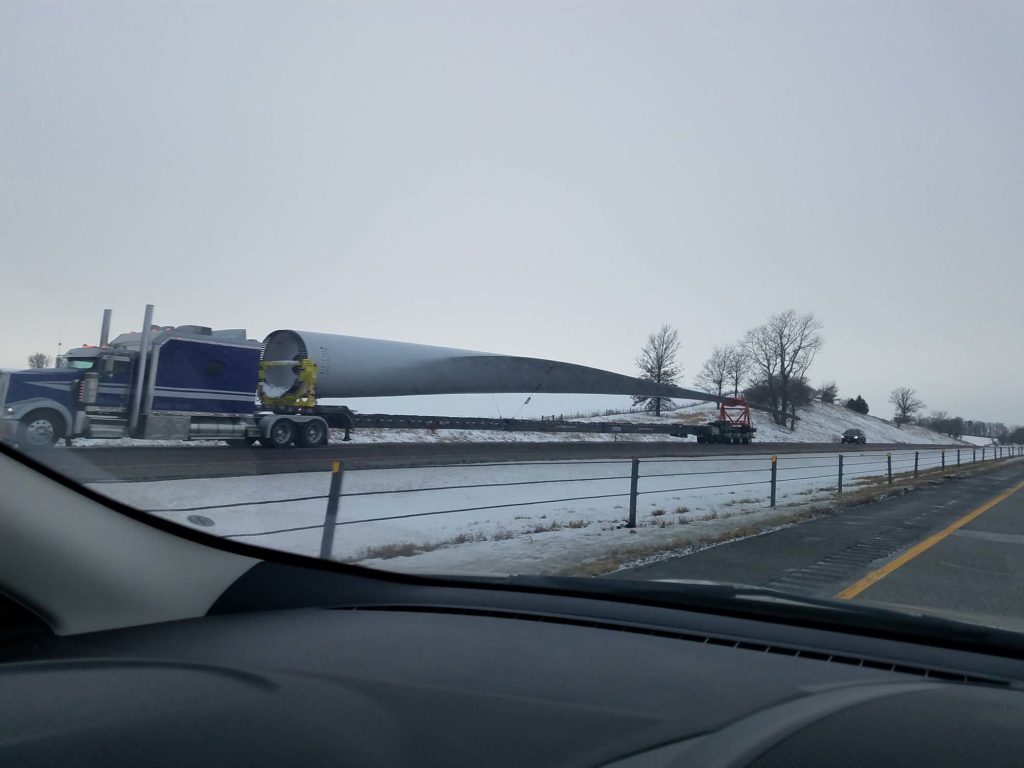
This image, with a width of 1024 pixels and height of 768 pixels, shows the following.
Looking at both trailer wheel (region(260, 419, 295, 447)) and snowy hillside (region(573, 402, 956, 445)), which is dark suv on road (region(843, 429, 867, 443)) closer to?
snowy hillside (region(573, 402, 956, 445))

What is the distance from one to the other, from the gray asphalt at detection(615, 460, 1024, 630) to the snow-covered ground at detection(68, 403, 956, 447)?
7759 mm

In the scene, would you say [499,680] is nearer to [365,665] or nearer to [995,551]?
[365,665]

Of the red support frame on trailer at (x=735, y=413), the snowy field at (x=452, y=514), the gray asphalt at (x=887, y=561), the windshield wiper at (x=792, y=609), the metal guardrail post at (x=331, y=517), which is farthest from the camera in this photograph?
the red support frame on trailer at (x=735, y=413)

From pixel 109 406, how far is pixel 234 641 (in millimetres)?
16421

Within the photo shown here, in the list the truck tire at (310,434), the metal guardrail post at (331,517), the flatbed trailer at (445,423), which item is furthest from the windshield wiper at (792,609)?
the truck tire at (310,434)

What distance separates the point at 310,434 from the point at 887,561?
725 inches

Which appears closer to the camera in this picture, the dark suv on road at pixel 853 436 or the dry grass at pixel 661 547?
the dry grass at pixel 661 547

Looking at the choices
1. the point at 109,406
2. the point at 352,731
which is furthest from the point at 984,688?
the point at 109,406

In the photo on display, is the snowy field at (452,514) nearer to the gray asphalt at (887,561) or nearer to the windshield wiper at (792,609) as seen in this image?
the gray asphalt at (887,561)

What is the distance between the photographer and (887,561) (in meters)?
9.07

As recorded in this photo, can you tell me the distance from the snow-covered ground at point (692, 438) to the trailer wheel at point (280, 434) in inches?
65.9

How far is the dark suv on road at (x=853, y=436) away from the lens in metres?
64.9

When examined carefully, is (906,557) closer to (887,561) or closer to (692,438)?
(887,561)

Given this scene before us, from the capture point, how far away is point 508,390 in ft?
50.0
